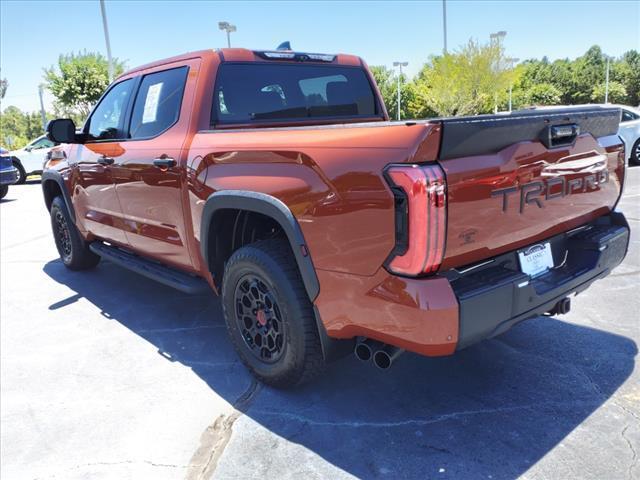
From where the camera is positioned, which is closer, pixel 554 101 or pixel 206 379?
pixel 206 379

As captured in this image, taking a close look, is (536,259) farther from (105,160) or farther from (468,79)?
(468,79)

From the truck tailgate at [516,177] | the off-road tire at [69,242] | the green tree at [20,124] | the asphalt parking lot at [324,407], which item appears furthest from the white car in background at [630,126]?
the green tree at [20,124]

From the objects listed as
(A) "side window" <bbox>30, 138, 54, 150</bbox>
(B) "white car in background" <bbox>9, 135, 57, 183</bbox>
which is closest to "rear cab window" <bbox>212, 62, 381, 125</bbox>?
(B) "white car in background" <bbox>9, 135, 57, 183</bbox>

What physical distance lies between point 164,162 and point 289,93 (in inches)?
41.4

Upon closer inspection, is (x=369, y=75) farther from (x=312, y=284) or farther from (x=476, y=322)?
(x=476, y=322)

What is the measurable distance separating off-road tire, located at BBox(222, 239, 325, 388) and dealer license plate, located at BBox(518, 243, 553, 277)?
1.07m

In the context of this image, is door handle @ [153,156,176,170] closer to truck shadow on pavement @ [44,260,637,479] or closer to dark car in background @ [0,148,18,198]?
truck shadow on pavement @ [44,260,637,479]

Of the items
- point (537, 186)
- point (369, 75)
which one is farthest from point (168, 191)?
point (537, 186)

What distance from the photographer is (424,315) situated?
2113mm

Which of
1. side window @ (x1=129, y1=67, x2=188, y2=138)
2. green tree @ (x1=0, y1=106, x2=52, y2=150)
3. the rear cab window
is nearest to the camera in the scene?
the rear cab window

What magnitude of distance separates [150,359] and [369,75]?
2869 millimetres

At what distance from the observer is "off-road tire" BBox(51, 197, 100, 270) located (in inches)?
223

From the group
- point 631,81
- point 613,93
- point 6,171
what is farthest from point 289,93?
point 631,81

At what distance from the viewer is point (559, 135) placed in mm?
2480
